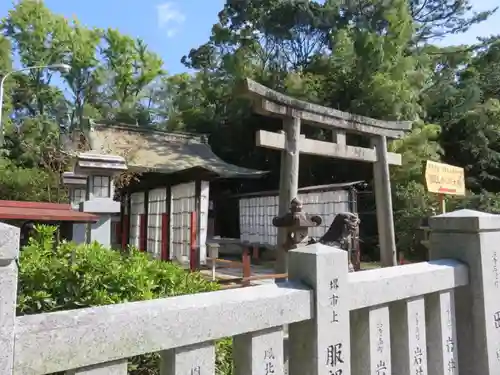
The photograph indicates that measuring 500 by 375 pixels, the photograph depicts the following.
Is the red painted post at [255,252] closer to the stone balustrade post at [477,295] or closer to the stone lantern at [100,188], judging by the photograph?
the stone lantern at [100,188]

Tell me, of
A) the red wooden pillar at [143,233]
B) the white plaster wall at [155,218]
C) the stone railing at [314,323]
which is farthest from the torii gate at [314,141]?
the red wooden pillar at [143,233]

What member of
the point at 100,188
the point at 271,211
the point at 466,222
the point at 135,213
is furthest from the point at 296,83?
the point at 466,222

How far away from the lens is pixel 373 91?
53.5ft

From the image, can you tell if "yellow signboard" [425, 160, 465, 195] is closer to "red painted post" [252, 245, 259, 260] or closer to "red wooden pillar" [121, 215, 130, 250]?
"red painted post" [252, 245, 259, 260]

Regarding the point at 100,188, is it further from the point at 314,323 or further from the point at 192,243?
the point at 314,323

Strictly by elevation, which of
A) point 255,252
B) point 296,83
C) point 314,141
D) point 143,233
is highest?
point 296,83

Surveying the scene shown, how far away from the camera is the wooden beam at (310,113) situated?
7234 mm

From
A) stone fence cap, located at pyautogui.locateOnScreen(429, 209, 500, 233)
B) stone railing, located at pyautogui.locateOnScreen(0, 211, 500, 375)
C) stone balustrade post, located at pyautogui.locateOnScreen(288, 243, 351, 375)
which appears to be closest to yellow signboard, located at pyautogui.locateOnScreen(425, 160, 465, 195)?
stone fence cap, located at pyautogui.locateOnScreen(429, 209, 500, 233)

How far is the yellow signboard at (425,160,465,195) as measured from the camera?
8961 mm

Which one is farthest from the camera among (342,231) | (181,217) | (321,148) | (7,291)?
(181,217)

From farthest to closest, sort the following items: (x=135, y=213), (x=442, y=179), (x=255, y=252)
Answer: (x=255, y=252)
(x=135, y=213)
(x=442, y=179)

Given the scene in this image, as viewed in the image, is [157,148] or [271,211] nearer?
[271,211]

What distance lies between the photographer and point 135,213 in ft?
47.3

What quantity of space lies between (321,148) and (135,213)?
25.9 ft
